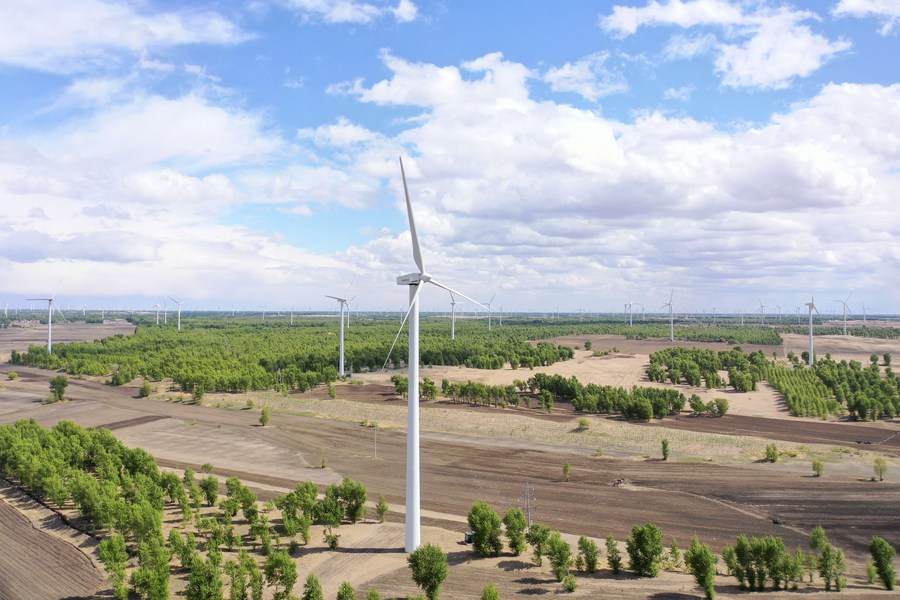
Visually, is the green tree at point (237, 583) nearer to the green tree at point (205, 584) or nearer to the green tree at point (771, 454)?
the green tree at point (205, 584)

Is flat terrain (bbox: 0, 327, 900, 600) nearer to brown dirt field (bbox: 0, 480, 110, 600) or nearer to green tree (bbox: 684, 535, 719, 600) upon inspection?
green tree (bbox: 684, 535, 719, 600)

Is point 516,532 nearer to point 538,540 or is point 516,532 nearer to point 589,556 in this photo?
point 538,540

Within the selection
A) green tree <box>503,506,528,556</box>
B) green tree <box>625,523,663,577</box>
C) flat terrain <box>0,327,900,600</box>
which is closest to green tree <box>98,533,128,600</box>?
flat terrain <box>0,327,900,600</box>

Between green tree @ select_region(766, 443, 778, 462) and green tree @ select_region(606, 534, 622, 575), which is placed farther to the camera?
green tree @ select_region(766, 443, 778, 462)

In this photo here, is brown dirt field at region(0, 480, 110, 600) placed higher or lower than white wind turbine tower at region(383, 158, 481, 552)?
lower

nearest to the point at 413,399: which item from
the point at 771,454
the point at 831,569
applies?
the point at 831,569
